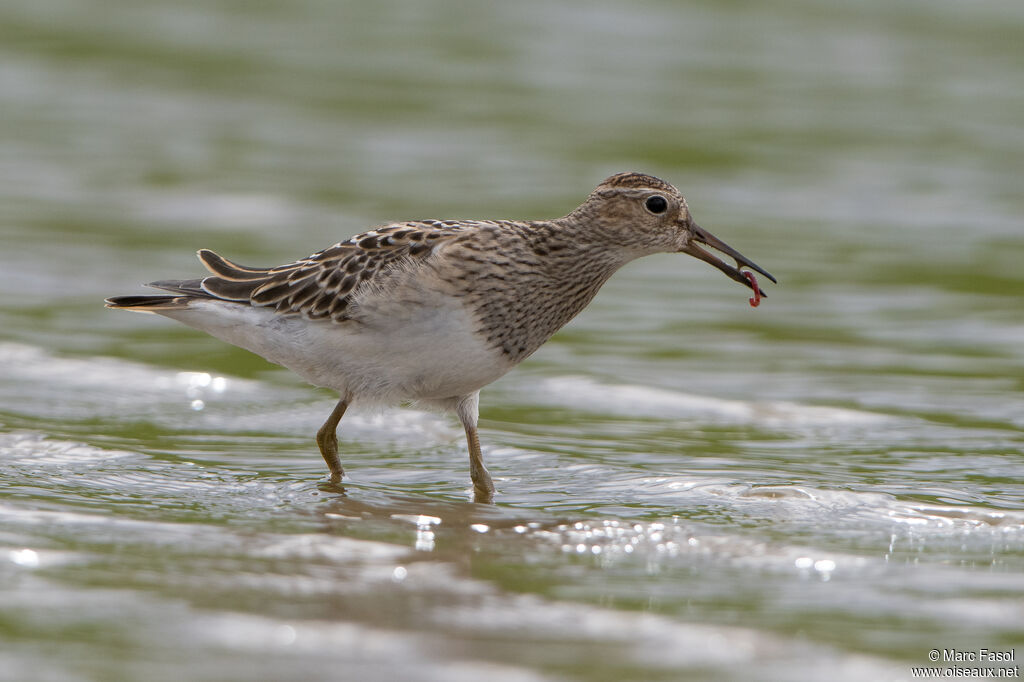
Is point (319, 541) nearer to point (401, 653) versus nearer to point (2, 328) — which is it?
point (401, 653)

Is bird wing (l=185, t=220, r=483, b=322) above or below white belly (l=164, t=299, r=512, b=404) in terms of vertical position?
above

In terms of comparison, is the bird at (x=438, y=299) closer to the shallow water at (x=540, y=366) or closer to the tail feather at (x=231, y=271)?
the tail feather at (x=231, y=271)

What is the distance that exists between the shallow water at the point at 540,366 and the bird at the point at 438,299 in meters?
0.63

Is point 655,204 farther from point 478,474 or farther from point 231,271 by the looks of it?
point 231,271

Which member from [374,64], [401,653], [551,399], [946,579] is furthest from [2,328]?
[374,64]

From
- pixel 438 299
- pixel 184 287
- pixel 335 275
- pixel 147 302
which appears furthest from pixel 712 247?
pixel 147 302

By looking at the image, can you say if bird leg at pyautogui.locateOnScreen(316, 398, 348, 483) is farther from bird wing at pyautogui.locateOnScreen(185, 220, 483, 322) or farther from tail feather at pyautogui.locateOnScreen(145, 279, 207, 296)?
tail feather at pyautogui.locateOnScreen(145, 279, 207, 296)

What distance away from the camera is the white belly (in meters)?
7.83

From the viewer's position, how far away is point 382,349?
795 centimetres

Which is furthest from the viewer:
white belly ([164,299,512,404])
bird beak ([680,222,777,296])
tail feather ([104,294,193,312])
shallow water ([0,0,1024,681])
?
tail feather ([104,294,193,312])

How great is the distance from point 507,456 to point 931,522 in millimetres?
2724

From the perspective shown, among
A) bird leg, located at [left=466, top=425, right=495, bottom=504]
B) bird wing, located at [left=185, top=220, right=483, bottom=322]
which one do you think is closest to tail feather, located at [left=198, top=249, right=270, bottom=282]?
bird wing, located at [left=185, top=220, right=483, bottom=322]

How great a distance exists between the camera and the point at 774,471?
8484 mm

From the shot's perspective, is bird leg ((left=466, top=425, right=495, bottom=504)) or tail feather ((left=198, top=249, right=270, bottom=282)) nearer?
bird leg ((left=466, top=425, right=495, bottom=504))
